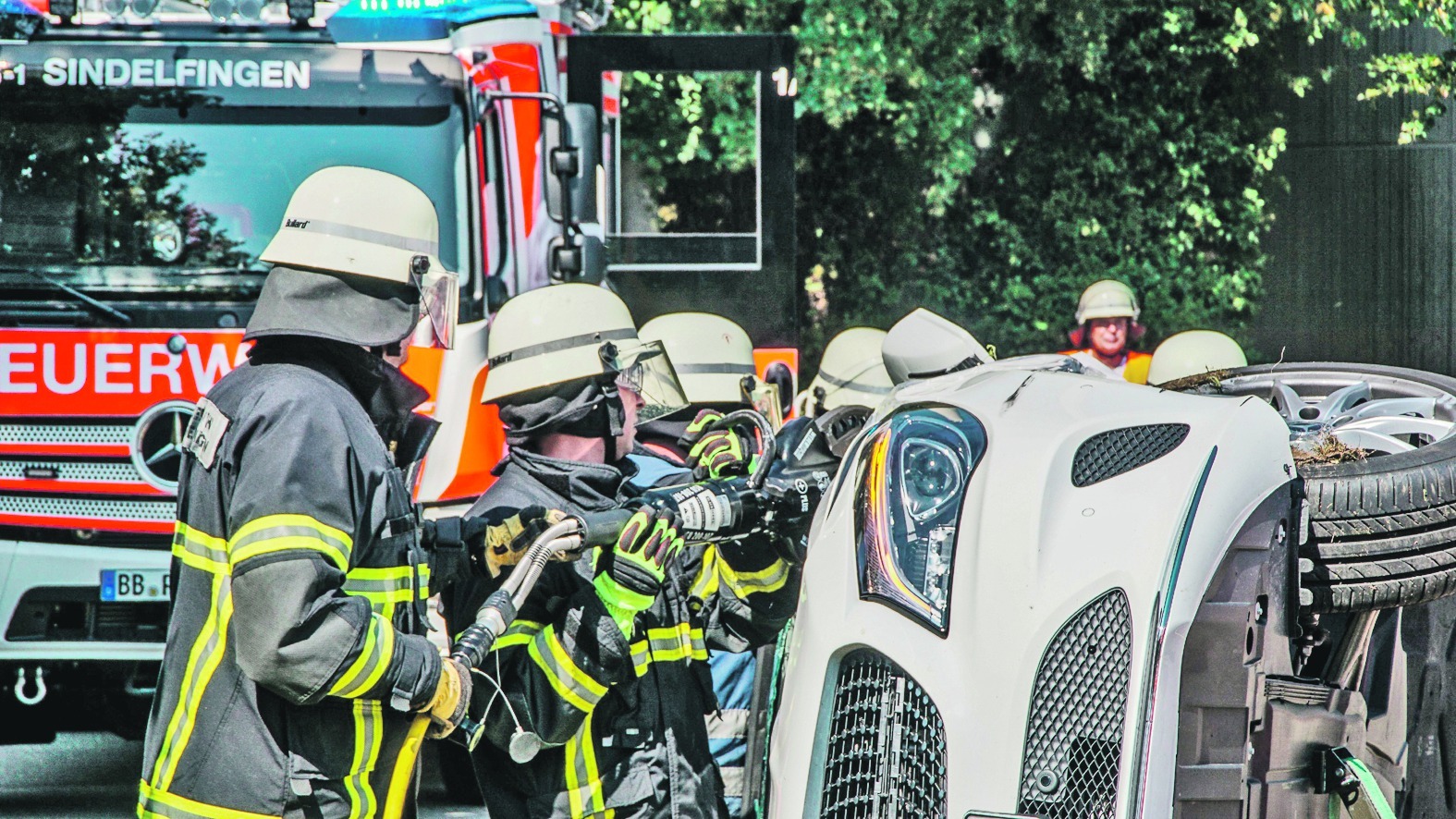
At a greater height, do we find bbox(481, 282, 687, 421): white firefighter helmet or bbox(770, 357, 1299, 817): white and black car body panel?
bbox(481, 282, 687, 421): white firefighter helmet

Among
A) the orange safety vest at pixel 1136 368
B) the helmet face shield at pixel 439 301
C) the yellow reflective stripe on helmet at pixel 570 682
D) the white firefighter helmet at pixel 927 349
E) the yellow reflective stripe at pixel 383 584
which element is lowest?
the yellow reflective stripe on helmet at pixel 570 682

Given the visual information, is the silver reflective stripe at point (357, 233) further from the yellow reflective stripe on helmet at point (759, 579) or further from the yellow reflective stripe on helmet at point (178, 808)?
the yellow reflective stripe on helmet at point (759, 579)

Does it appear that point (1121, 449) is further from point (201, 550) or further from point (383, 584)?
point (201, 550)

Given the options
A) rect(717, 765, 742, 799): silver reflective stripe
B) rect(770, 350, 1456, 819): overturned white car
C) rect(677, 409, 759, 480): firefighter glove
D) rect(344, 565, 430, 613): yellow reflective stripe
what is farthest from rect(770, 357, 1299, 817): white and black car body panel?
rect(717, 765, 742, 799): silver reflective stripe

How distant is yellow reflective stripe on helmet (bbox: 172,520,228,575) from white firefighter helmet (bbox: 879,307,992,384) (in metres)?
1.58

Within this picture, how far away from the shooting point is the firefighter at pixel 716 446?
4367mm

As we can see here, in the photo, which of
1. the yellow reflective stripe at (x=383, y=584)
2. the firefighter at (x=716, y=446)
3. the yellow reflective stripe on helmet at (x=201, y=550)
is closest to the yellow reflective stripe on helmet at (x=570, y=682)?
the yellow reflective stripe at (x=383, y=584)

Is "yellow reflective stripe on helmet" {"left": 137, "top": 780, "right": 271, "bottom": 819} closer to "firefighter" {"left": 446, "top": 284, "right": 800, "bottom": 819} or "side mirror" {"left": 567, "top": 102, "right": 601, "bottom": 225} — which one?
"firefighter" {"left": 446, "top": 284, "right": 800, "bottom": 819}

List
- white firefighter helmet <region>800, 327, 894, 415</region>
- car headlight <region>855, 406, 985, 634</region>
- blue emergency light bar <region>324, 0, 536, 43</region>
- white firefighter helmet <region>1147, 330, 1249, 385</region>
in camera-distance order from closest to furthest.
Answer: car headlight <region>855, 406, 985, 634</region> < blue emergency light bar <region>324, 0, 536, 43</region> < white firefighter helmet <region>800, 327, 894, 415</region> < white firefighter helmet <region>1147, 330, 1249, 385</region>

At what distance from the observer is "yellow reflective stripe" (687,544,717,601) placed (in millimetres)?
3996

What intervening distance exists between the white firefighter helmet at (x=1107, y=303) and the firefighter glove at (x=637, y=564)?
6.93 meters

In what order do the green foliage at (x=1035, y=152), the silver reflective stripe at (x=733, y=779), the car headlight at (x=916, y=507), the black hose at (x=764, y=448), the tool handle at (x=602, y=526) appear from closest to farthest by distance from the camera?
the car headlight at (x=916, y=507)
the tool handle at (x=602, y=526)
the black hose at (x=764, y=448)
the silver reflective stripe at (x=733, y=779)
the green foliage at (x=1035, y=152)

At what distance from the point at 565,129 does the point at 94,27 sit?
6.53 feet

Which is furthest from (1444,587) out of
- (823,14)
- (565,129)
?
(823,14)
